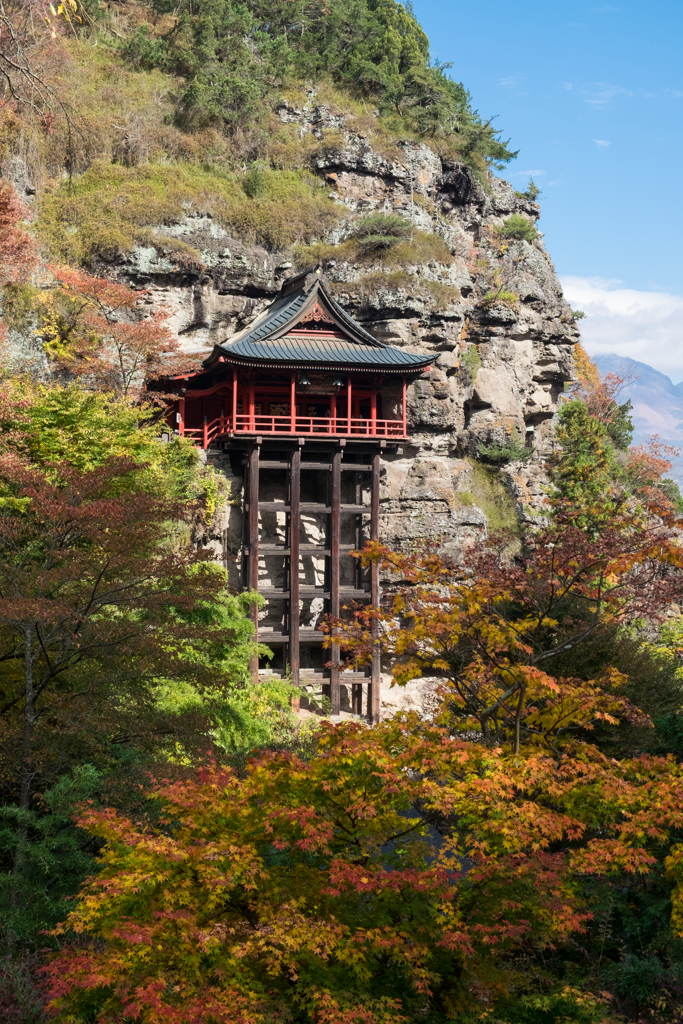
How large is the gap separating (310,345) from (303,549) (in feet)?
22.1

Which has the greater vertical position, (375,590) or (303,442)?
(303,442)

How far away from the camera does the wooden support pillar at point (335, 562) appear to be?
27.0 meters

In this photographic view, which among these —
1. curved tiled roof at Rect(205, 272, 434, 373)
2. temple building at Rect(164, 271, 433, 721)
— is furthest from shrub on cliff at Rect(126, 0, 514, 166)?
curved tiled roof at Rect(205, 272, 434, 373)

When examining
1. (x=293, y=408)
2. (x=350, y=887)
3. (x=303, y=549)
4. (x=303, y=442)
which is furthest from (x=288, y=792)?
(x=293, y=408)

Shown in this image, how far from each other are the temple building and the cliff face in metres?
1.84

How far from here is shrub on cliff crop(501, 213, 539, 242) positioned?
133ft

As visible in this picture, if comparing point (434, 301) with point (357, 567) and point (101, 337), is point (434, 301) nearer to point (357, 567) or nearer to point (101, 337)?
point (357, 567)

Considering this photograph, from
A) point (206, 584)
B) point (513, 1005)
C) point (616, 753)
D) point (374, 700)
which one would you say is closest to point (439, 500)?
point (374, 700)

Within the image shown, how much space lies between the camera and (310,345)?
27.9 meters

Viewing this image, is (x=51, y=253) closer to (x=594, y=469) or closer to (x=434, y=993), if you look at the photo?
(x=594, y=469)

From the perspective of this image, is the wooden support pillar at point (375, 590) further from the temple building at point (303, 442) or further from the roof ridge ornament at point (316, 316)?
the roof ridge ornament at point (316, 316)

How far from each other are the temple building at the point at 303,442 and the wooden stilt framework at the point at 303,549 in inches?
1.7

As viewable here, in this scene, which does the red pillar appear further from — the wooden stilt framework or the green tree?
the green tree

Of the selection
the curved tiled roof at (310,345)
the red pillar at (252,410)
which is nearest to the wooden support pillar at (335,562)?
Answer: the red pillar at (252,410)
